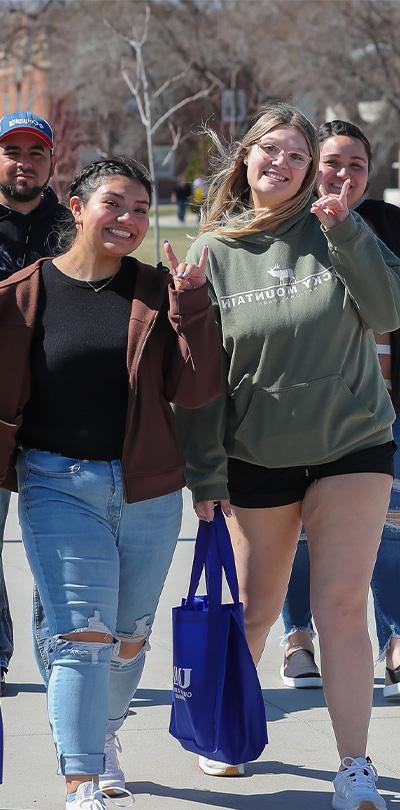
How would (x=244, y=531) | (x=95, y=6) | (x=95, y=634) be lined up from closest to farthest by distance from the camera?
(x=95, y=634) < (x=244, y=531) < (x=95, y=6)

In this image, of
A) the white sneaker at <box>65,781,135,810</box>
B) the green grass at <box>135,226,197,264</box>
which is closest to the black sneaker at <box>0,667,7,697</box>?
the white sneaker at <box>65,781,135,810</box>

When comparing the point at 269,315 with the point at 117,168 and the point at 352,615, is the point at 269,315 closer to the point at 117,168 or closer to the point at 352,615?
the point at 117,168

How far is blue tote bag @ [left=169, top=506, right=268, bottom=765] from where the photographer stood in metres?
3.64

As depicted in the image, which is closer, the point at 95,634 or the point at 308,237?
the point at 95,634

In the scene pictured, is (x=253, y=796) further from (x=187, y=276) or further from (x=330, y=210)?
(x=330, y=210)

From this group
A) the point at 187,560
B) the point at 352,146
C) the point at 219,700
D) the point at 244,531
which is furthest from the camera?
the point at 187,560

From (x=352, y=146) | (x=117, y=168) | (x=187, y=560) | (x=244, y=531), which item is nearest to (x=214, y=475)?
(x=244, y=531)

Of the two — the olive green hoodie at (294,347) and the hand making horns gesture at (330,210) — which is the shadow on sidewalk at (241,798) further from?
the hand making horns gesture at (330,210)

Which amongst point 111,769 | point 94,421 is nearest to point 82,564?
point 94,421

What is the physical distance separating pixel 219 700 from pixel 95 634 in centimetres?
49

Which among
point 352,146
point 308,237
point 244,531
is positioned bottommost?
point 244,531

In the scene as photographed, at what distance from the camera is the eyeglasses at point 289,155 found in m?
3.77

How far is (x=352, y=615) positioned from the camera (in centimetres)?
372

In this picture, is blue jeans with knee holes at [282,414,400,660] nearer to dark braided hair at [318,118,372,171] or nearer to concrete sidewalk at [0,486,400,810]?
concrete sidewalk at [0,486,400,810]
